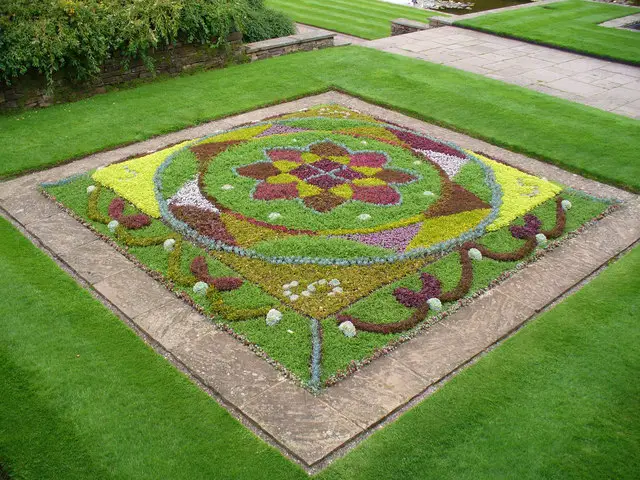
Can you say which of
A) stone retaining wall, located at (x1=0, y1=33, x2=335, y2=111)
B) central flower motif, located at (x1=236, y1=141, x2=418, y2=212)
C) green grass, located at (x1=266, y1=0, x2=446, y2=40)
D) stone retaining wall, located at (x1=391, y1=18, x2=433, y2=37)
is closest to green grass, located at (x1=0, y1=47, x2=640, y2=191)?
stone retaining wall, located at (x1=0, y1=33, x2=335, y2=111)

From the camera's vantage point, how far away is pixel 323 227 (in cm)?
746

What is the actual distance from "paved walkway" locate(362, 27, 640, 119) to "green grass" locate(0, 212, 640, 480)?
7971 mm

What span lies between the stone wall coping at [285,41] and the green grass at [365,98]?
19.3 inches

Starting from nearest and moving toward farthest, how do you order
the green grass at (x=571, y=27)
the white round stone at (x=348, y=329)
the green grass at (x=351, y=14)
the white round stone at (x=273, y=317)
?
the white round stone at (x=348, y=329)
the white round stone at (x=273, y=317)
the green grass at (x=571, y=27)
the green grass at (x=351, y=14)

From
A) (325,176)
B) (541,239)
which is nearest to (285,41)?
(325,176)

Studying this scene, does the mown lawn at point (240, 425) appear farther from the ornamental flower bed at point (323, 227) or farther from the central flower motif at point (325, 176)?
the central flower motif at point (325, 176)

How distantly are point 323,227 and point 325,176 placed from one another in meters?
1.48

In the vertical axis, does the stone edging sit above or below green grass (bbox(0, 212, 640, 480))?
above

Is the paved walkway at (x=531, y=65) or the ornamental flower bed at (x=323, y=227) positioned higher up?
the paved walkway at (x=531, y=65)

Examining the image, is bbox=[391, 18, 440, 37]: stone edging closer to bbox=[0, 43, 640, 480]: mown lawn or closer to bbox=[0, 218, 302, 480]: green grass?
bbox=[0, 43, 640, 480]: mown lawn

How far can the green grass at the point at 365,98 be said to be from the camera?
32.0ft

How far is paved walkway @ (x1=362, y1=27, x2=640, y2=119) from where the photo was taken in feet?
41.8

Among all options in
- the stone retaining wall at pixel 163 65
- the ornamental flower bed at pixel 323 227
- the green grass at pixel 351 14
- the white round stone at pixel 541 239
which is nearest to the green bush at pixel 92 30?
the stone retaining wall at pixel 163 65

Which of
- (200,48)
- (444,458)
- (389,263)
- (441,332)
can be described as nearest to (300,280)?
(389,263)
